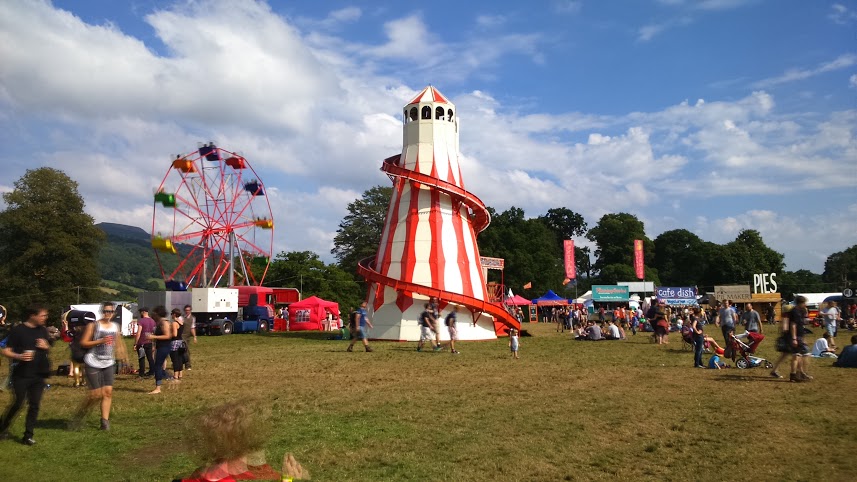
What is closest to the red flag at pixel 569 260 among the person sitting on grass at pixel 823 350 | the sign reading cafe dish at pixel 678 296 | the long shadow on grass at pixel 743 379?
the sign reading cafe dish at pixel 678 296

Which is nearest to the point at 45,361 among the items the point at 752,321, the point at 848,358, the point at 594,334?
the point at 848,358

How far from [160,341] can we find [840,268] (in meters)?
120

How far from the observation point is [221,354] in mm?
21672

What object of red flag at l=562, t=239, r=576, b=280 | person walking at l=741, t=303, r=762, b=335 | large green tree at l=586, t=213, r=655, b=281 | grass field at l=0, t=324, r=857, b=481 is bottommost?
grass field at l=0, t=324, r=857, b=481

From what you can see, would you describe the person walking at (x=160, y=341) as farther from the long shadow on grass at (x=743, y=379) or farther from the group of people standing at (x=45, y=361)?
the long shadow on grass at (x=743, y=379)

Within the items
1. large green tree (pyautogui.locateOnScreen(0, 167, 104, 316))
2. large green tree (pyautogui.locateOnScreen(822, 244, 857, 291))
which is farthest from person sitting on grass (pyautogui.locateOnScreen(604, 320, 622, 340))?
large green tree (pyautogui.locateOnScreen(822, 244, 857, 291))

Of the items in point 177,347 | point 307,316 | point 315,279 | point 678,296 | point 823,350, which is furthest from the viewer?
point 315,279

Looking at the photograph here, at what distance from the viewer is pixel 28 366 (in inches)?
315

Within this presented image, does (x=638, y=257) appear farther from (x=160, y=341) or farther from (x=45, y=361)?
(x=45, y=361)

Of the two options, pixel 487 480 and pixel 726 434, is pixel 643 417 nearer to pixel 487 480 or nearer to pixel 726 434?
pixel 726 434

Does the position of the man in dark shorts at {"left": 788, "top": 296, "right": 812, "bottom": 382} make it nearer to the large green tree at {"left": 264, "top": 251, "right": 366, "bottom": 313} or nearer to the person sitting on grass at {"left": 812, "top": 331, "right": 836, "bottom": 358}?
the person sitting on grass at {"left": 812, "top": 331, "right": 836, "bottom": 358}

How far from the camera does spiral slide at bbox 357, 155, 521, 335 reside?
87.2 feet

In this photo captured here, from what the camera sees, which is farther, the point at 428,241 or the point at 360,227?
the point at 360,227

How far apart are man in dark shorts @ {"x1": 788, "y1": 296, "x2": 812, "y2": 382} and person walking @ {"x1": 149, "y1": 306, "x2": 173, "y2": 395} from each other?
11992mm
